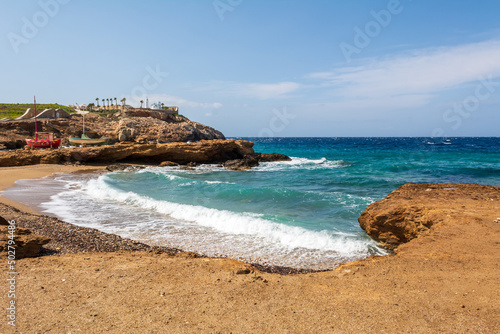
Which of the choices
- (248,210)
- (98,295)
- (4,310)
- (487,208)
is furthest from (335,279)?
(248,210)

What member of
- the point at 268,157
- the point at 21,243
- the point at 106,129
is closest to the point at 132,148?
the point at 268,157

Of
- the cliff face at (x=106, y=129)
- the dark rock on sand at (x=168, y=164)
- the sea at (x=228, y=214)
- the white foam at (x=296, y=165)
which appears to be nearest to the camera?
the sea at (x=228, y=214)

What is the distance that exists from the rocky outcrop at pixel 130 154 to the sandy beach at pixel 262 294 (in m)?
24.7

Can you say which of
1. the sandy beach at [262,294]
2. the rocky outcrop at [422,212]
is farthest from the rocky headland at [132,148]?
the sandy beach at [262,294]

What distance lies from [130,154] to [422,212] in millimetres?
27372

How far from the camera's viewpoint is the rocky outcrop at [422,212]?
723 centimetres

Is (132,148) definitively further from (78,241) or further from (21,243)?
Result: (21,243)

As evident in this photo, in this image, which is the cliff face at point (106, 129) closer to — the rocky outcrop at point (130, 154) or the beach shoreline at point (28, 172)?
the rocky outcrop at point (130, 154)

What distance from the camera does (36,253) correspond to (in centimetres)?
622

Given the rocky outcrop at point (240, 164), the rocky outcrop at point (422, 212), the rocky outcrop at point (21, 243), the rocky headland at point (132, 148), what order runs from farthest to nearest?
1. the rocky outcrop at point (240, 164)
2. the rocky headland at point (132, 148)
3. the rocky outcrop at point (422, 212)
4. the rocky outcrop at point (21, 243)

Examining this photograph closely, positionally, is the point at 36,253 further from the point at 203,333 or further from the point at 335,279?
the point at 335,279

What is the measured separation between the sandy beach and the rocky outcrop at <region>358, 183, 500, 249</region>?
0.73m

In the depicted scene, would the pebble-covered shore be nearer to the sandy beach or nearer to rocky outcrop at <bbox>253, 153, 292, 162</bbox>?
the sandy beach

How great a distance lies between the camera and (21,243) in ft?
19.7
